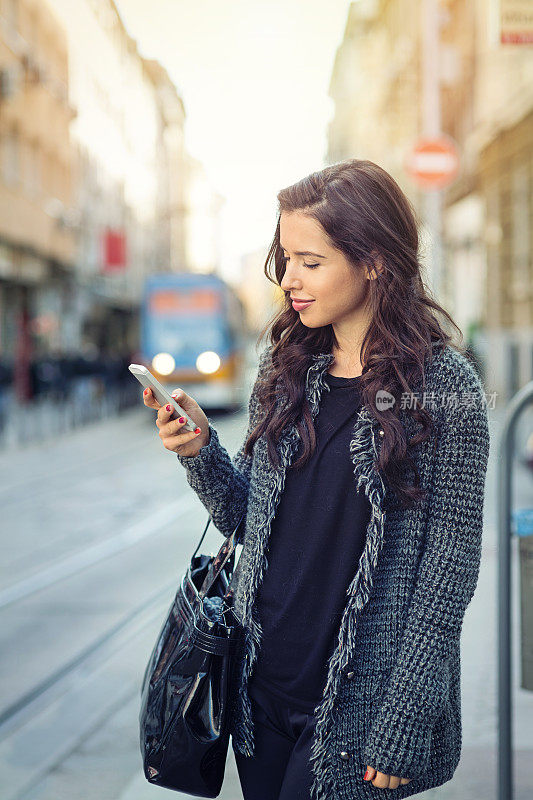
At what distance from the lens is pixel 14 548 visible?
6.98m

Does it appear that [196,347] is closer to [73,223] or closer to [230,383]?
[230,383]

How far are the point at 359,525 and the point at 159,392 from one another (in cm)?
45

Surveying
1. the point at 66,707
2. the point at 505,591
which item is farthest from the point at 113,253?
the point at 505,591

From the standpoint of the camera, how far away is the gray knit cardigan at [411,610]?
1.64 meters

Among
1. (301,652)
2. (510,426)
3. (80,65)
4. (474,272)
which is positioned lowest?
(301,652)

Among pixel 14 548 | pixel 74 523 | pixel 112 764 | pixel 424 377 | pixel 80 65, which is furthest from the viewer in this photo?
pixel 80 65

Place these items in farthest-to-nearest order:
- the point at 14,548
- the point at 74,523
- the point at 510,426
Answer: the point at 74,523
the point at 14,548
the point at 510,426

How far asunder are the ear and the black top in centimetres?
20

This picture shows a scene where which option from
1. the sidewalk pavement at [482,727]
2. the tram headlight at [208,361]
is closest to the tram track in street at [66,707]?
the sidewalk pavement at [482,727]

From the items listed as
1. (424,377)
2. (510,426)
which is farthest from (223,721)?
(510,426)

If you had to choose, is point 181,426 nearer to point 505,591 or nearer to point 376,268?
point 376,268

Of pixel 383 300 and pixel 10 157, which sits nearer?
pixel 383 300

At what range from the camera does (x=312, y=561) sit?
5.74 feet

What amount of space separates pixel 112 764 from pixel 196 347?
51.0 feet
